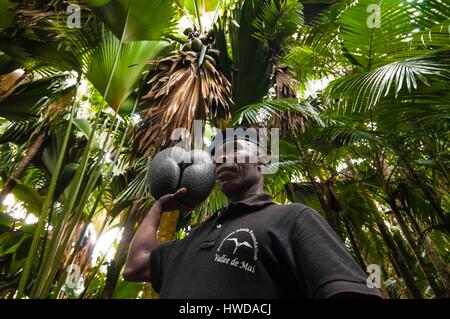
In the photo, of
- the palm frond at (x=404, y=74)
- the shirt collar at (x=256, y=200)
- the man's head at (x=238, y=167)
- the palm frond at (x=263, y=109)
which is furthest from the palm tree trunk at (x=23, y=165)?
the palm frond at (x=404, y=74)

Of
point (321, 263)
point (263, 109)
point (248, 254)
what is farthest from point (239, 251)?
point (263, 109)

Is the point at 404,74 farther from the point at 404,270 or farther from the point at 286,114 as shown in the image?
the point at 404,270

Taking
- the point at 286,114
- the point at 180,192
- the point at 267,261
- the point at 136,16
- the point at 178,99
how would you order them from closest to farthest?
the point at 267,261 → the point at 180,192 → the point at 178,99 → the point at 136,16 → the point at 286,114

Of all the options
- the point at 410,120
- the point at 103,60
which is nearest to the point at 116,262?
the point at 103,60

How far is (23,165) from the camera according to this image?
2.78 metres

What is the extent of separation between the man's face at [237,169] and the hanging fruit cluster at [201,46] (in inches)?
49.6

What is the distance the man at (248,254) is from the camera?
0.89 meters

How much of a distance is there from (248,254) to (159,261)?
1.55 ft

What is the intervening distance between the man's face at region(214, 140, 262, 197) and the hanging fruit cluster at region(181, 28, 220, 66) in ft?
4.13

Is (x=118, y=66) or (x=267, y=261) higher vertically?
(x=118, y=66)

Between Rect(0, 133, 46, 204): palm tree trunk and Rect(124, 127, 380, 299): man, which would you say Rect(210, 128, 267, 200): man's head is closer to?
Rect(124, 127, 380, 299): man

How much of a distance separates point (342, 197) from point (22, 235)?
9.17 ft

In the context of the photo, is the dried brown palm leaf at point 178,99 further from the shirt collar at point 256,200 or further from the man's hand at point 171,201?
the shirt collar at point 256,200
